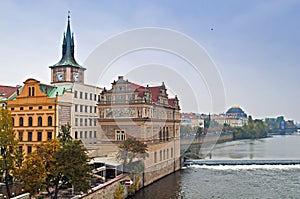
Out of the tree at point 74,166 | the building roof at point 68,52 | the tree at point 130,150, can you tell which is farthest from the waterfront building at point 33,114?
the tree at point 74,166

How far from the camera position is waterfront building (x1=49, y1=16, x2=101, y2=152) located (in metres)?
33.7

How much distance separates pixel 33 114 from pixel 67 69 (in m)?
10.0

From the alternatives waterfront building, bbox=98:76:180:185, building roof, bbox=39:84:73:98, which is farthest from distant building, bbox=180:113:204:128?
building roof, bbox=39:84:73:98

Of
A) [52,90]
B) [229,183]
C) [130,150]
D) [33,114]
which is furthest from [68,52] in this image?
[229,183]

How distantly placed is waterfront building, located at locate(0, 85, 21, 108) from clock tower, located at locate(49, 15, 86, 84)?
204 inches

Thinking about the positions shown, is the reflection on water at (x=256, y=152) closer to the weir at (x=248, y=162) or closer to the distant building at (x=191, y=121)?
the weir at (x=248, y=162)

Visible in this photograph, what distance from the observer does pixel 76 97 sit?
34531 millimetres

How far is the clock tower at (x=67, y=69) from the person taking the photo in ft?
132

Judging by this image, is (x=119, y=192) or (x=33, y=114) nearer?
(x=119, y=192)

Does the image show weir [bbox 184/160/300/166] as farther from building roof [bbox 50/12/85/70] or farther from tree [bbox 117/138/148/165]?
building roof [bbox 50/12/85/70]

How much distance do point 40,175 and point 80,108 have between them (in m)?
18.2

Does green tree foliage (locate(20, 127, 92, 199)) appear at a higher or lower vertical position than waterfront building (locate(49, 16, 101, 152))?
lower

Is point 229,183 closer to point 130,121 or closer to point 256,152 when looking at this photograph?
point 130,121

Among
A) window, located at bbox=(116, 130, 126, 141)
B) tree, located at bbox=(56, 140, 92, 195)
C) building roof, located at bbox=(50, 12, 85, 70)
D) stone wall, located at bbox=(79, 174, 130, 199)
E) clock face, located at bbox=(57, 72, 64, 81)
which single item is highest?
building roof, located at bbox=(50, 12, 85, 70)
